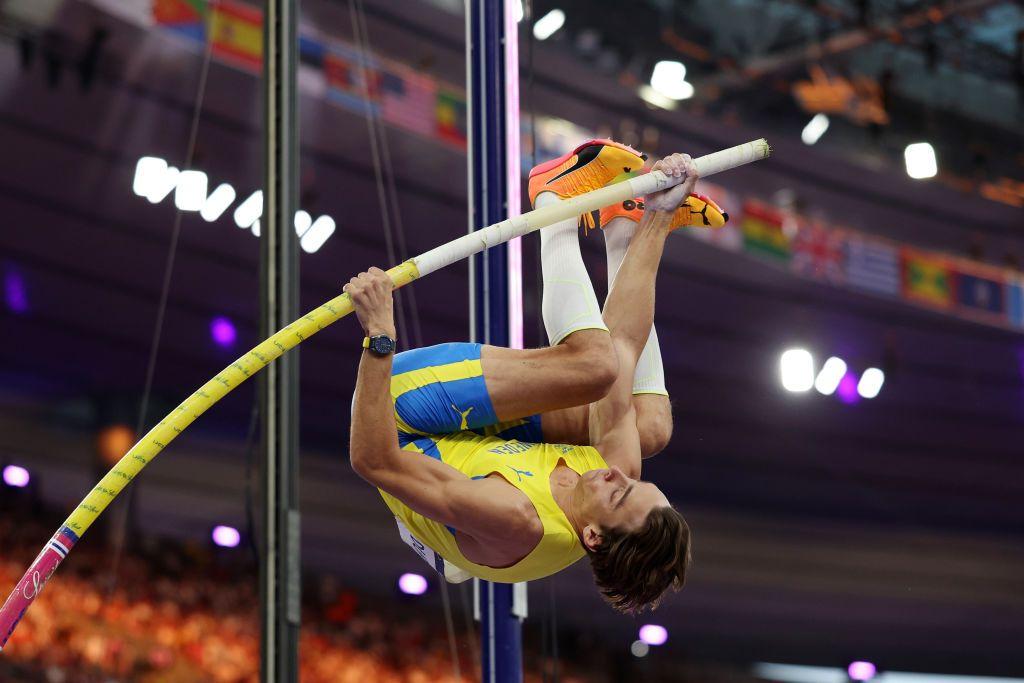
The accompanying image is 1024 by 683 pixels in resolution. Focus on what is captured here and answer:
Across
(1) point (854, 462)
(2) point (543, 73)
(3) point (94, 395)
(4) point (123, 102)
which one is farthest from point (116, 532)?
(1) point (854, 462)

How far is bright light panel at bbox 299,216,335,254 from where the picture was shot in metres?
6.32

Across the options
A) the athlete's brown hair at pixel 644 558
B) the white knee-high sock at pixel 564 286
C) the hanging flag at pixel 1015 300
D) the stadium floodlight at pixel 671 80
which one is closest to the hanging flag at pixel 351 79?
the stadium floodlight at pixel 671 80

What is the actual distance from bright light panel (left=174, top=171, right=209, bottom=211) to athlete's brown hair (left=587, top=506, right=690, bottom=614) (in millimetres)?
4334

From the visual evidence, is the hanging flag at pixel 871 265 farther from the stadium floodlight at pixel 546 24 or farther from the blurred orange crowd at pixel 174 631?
the blurred orange crowd at pixel 174 631

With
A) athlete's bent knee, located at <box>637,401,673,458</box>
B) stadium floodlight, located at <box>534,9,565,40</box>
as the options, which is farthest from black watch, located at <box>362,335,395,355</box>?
stadium floodlight, located at <box>534,9,565,40</box>

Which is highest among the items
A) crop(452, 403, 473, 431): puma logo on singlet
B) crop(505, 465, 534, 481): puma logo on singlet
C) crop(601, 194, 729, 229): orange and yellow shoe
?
crop(601, 194, 729, 229): orange and yellow shoe

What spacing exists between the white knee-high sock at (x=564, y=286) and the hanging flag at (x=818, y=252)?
5.97 metres

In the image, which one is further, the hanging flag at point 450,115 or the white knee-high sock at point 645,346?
the hanging flag at point 450,115

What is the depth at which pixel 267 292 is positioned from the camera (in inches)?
152

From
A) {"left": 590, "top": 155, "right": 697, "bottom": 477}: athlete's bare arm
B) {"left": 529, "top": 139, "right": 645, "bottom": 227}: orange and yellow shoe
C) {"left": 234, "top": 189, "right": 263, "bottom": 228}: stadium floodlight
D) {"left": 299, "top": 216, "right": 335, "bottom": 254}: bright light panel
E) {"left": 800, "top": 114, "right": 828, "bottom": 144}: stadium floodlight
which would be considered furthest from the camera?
{"left": 800, "top": 114, "right": 828, "bottom": 144}: stadium floodlight

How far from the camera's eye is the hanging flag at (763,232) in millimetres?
8078

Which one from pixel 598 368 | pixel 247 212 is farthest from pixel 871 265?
pixel 598 368

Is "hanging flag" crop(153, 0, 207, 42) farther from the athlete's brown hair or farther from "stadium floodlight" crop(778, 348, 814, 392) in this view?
"stadium floodlight" crop(778, 348, 814, 392)

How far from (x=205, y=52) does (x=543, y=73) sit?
2.17m
